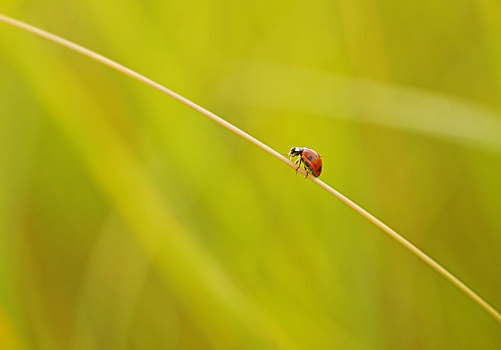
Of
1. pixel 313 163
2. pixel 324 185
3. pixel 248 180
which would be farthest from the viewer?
pixel 248 180

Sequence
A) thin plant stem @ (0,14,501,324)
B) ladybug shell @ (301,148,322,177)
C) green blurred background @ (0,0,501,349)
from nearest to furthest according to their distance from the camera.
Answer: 1. thin plant stem @ (0,14,501,324)
2. ladybug shell @ (301,148,322,177)
3. green blurred background @ (0,0,501,349)

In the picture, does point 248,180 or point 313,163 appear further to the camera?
point 248,180

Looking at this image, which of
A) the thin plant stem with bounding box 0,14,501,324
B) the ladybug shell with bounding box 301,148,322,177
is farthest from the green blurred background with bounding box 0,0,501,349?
the thin plant stem with bounding box 0,14,501,324

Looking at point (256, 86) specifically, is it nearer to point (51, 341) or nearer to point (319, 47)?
point (319, 47)

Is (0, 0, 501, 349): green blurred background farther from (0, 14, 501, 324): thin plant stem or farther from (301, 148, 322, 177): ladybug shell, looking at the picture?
(0, 14, 501, 324): thin plant stem

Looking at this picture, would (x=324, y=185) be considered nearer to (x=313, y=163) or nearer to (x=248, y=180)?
(x=313, y=163)

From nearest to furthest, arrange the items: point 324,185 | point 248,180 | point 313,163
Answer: point 324,185 < point 313,163 < point 248,180

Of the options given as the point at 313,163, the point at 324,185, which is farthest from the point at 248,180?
the point at 324,185

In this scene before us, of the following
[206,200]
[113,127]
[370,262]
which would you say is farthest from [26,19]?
[370,262]

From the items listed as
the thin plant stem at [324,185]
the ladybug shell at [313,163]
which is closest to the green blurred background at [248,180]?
the ladybug shell at [313,163]
